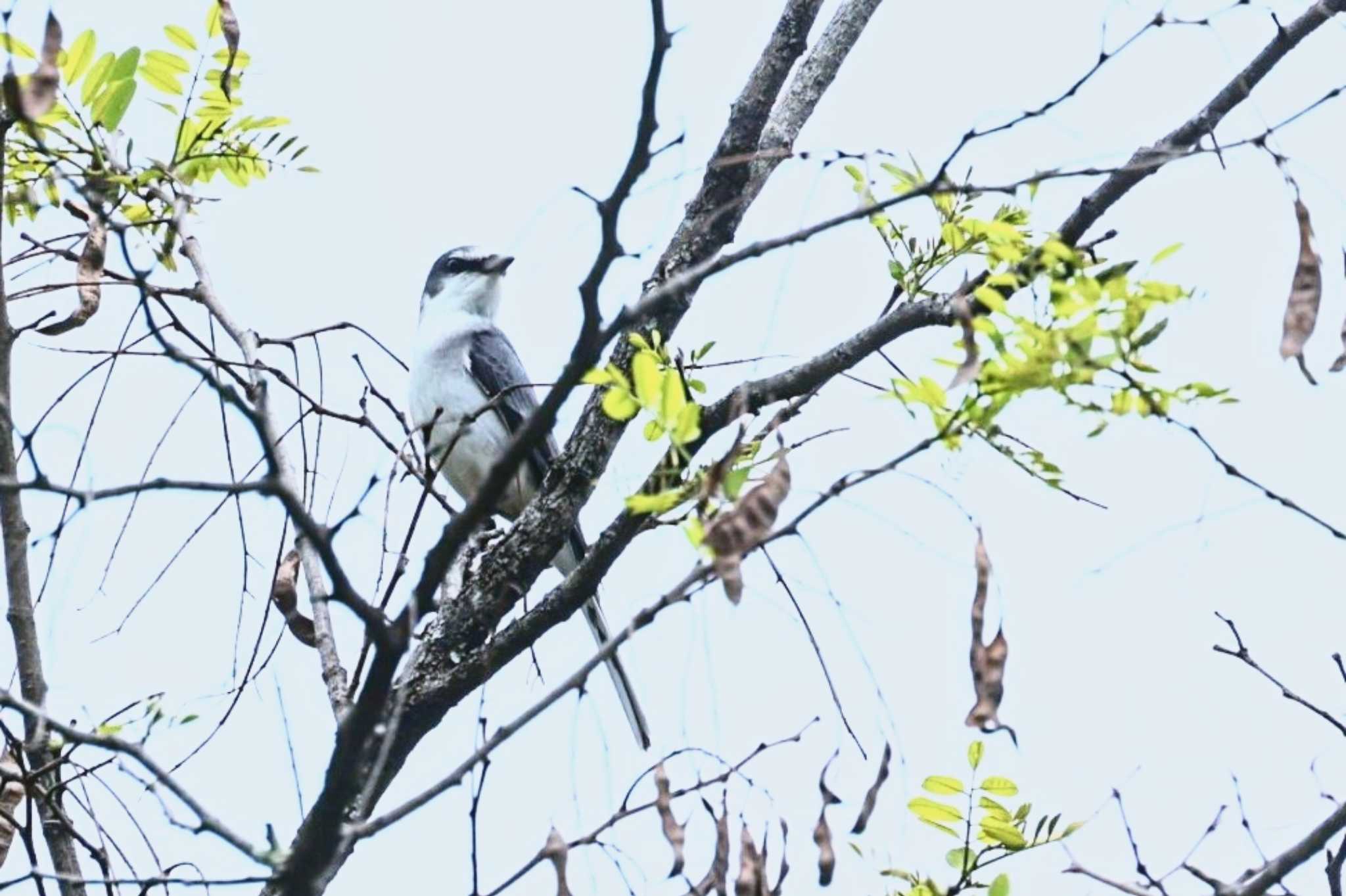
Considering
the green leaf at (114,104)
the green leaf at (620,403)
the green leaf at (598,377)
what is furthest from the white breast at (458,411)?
the green leaf at (620,403)

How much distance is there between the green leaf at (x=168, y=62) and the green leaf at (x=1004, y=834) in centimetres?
275

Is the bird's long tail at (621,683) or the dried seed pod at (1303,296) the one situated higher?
the bird's long tail at (621,683)

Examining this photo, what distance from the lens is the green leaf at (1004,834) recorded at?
4012 mm

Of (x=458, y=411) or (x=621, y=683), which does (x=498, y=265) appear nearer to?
(x=458, y=411)

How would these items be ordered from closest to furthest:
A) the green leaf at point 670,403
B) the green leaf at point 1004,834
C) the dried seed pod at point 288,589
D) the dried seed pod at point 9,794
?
the green leaf at point 670,403, the dried seed pod at point 9,794, the green leaf at point 1004,834, the dried seed pod at point 288,589

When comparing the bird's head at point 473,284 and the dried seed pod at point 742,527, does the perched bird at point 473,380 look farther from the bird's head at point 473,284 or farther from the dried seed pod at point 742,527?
the dried seed pod at point 742,527

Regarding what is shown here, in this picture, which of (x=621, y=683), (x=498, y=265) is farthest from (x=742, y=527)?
(x=498, y=265)

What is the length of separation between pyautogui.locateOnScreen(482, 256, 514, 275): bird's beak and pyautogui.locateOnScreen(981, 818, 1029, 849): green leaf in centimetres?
529

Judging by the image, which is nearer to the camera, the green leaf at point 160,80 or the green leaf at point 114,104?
the green leaf at point 114,104

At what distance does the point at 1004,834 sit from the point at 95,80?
279 cm

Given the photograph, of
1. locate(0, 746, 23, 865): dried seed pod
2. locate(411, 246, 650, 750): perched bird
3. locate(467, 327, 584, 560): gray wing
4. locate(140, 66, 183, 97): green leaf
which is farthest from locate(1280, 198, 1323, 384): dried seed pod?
locate(467, 327, 584, 560): gray wing

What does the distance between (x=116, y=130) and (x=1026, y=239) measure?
2426mm

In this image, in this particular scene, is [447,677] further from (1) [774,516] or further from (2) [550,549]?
(1) [774,516]

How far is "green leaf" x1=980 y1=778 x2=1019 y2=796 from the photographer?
4.06m
